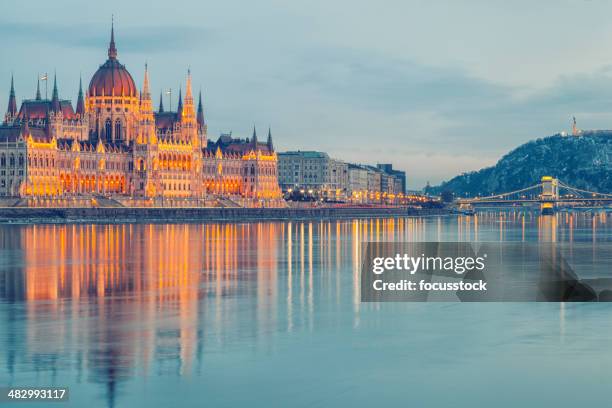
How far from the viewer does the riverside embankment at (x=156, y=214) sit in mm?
130250

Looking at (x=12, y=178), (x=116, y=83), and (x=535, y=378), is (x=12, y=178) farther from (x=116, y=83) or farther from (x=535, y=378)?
(x=535, y=378)

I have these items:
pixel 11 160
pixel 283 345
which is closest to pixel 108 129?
pixel 11 160

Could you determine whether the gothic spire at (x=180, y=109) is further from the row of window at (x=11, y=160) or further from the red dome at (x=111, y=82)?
the row of window at (x=11, y=160)

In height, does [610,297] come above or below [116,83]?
below

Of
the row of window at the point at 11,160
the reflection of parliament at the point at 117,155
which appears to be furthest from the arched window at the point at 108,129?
the row of window at the point at 11,160

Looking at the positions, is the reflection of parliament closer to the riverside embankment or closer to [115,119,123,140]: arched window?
[115,119,123,140]: arched window

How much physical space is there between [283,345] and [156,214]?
11465 centimetres

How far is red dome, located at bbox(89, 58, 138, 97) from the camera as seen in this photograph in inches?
7092

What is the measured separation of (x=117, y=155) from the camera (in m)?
171

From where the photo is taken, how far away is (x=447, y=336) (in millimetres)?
29562

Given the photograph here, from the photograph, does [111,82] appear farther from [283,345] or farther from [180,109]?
[283,345]

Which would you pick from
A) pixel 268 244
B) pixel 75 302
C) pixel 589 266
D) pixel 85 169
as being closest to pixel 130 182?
pixel 85 169

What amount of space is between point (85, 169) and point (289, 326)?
138 metres

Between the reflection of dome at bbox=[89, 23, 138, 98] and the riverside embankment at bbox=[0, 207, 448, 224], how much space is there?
3636 centimetres
